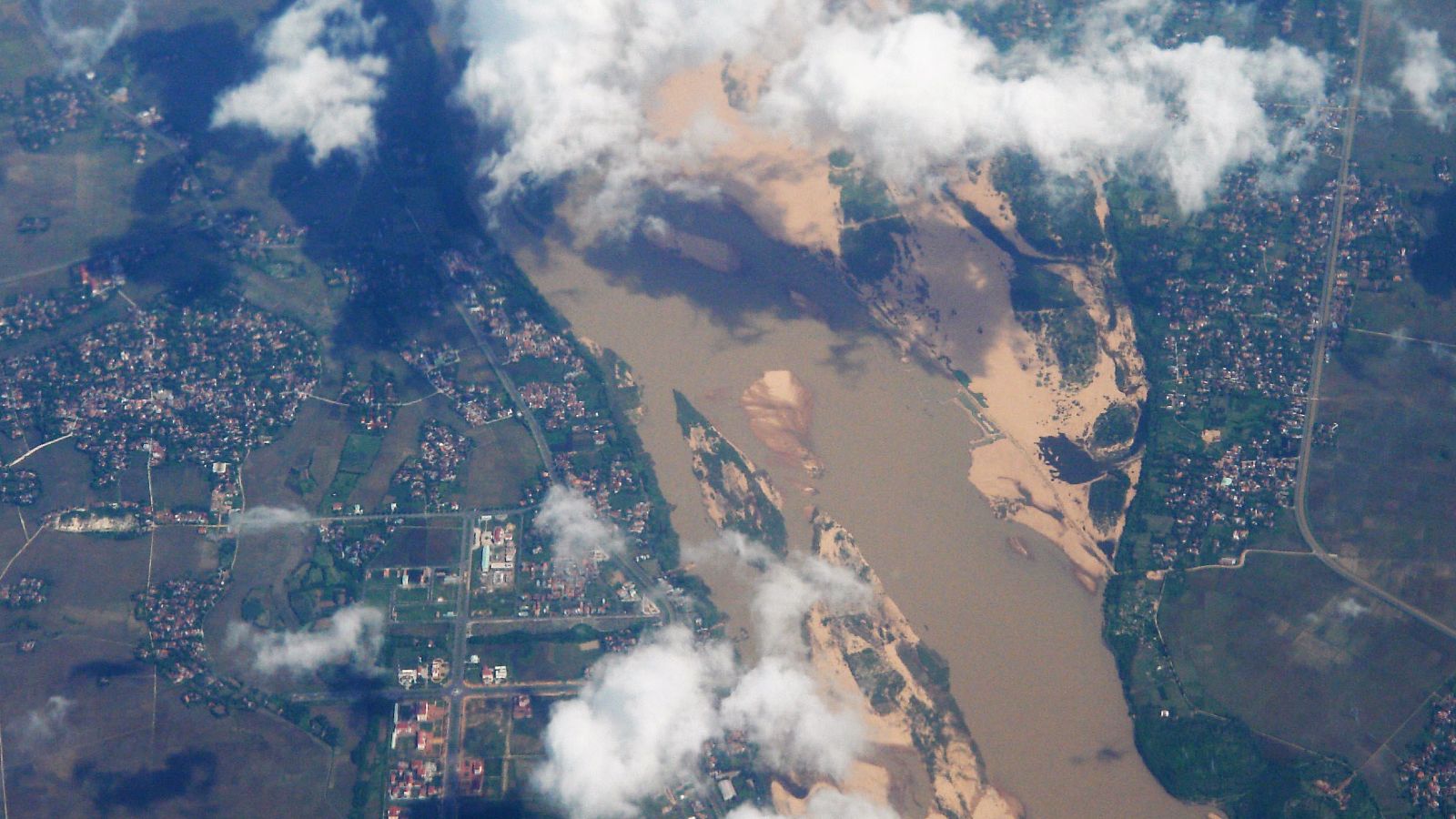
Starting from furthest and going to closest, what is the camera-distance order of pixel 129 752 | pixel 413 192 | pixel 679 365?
1. pixel 413 192
2. pixel 679 365
3. pixel 129 752

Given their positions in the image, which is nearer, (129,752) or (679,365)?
(129,752)

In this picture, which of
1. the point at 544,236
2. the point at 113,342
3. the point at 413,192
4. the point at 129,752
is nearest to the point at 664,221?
the point at 544,236

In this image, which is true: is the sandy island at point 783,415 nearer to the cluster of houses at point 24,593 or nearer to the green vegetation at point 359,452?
the green vegetation at point 359,452

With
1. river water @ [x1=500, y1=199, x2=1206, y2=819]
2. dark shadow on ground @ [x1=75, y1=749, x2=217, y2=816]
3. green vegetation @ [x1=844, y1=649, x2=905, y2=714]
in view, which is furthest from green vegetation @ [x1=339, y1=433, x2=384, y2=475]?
green vegetation @ [x1=844, y1=649, x2=905, y2=714]

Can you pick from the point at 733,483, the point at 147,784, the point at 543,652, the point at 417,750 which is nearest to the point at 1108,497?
the point at 733,483

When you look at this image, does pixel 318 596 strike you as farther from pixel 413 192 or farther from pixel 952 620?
pixel 952 620

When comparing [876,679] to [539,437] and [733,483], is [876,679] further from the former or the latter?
[539,437]

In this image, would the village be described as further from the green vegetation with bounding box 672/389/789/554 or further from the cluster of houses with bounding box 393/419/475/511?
the green vegetation with bounding box 672/389/789/554
